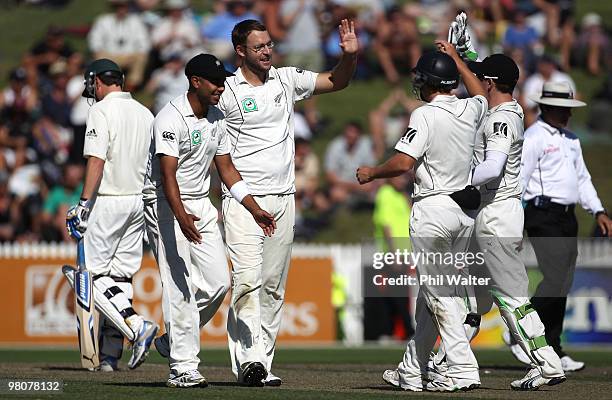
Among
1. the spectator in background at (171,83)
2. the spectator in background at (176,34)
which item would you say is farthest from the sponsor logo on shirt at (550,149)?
the spectator in background at (176,34)

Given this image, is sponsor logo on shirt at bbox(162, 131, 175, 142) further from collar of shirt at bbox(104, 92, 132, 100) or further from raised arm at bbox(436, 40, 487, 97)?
collar of shirt at bbox(104, 92, 132, 100)

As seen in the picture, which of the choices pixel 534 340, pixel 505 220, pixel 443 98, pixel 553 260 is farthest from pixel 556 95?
pixel 534 340

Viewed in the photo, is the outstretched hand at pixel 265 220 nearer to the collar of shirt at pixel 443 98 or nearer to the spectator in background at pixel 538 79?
the collar of shirt at pixel 443 98

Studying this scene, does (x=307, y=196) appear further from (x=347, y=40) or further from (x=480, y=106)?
(x=480, y=106)

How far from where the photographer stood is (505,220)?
1038 centimetres

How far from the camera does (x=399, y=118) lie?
23.5 meters

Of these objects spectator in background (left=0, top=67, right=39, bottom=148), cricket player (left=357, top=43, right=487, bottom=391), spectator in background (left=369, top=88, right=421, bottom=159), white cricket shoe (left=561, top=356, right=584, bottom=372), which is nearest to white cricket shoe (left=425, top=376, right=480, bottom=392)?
cricket player (left=357, top=43, right=487, bottom=391)

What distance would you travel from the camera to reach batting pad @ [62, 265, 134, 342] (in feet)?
38.5

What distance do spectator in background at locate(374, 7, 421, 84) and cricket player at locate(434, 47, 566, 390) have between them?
14.6 m

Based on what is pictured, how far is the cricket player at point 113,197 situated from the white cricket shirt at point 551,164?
3.82 metres

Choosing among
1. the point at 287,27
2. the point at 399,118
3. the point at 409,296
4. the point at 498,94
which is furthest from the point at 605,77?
the point at 498,94

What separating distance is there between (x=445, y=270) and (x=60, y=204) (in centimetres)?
1187

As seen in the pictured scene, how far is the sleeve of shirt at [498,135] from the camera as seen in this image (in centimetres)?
996

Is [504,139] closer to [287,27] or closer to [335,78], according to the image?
[335,78]
